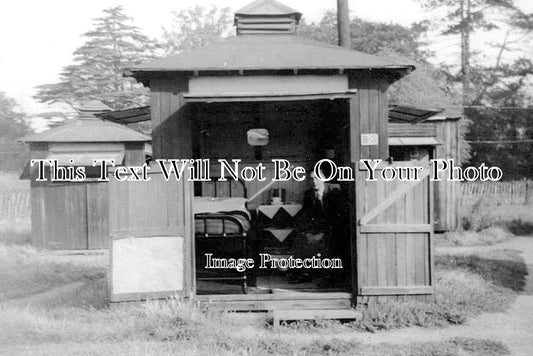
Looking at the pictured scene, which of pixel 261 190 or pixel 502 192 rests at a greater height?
pixel 261 190

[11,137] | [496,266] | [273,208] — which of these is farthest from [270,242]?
[11,137]

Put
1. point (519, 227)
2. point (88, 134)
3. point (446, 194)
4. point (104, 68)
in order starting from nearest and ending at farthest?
point (88, 134) → point (446, 194) → point (519, 227) → point (104, 68)

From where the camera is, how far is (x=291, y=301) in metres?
8.85

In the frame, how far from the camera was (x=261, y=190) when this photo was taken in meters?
12.2

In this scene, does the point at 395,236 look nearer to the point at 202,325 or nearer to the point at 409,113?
the point at 409,113

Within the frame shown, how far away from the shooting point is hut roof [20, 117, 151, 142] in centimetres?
1700

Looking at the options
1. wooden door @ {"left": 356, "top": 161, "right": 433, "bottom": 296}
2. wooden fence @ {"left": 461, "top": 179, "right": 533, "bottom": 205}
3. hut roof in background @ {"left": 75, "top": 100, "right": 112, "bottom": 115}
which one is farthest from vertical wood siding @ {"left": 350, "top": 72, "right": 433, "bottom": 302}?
wooden fence @ {"left": 461, "top": 179, "right": 533, "bottom": 205}

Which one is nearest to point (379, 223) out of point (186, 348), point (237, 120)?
point (186, 348)

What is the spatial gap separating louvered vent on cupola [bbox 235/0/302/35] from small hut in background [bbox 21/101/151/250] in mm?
6547

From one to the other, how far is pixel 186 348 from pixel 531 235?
1616 cm

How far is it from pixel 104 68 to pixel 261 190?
30.7 metres

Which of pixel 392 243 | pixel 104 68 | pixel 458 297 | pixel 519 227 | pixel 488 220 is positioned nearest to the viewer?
pixel 392 243

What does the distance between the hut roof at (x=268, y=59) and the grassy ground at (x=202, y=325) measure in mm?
3952

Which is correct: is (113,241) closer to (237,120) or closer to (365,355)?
(365,355)
